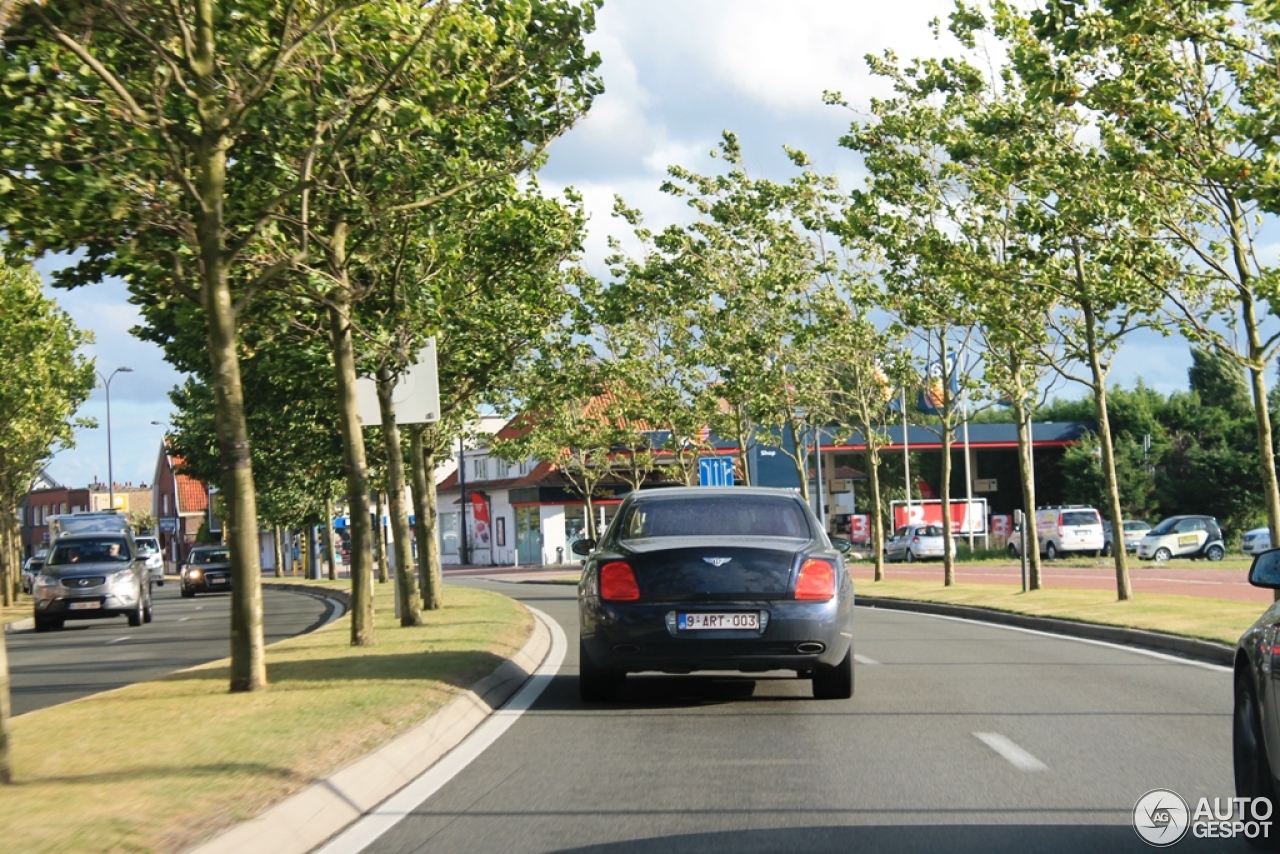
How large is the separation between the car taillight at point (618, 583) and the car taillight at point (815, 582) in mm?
1140

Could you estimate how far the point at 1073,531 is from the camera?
2231 inches

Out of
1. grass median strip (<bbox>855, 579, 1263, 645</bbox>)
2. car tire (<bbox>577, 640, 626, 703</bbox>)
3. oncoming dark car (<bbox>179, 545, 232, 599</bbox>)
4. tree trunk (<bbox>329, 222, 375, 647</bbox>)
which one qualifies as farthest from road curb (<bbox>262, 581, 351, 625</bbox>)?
car tire (<bbox>577, 640, 626, 703</bbox>)

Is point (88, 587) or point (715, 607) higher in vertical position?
point (715, 607)

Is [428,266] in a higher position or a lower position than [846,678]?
higher

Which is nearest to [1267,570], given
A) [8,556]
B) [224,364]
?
[224,364]

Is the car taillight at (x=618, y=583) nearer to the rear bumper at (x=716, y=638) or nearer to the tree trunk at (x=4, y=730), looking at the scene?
the rear bumper at (x=716, y=638)

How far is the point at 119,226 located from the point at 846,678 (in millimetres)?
6977

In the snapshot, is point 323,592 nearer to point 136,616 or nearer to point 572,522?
point 136,616

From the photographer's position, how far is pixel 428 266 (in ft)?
67.3

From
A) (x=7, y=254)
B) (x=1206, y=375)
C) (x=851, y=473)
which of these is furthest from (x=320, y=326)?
(x=1206, y=375)

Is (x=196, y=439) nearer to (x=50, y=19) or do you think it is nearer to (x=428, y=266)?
(x=428, y=266)

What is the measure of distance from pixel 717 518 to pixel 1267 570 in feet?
21.8

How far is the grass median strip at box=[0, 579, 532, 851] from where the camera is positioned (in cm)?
681

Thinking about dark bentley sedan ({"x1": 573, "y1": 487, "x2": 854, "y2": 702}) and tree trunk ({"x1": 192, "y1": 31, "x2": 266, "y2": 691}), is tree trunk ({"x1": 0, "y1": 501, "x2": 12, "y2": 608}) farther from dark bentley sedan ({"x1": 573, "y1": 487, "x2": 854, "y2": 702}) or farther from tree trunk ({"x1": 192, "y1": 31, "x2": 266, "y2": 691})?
dark bentley sedan ({"x1": 573, "y1": 487, "x2": 854, "y2": 702})
